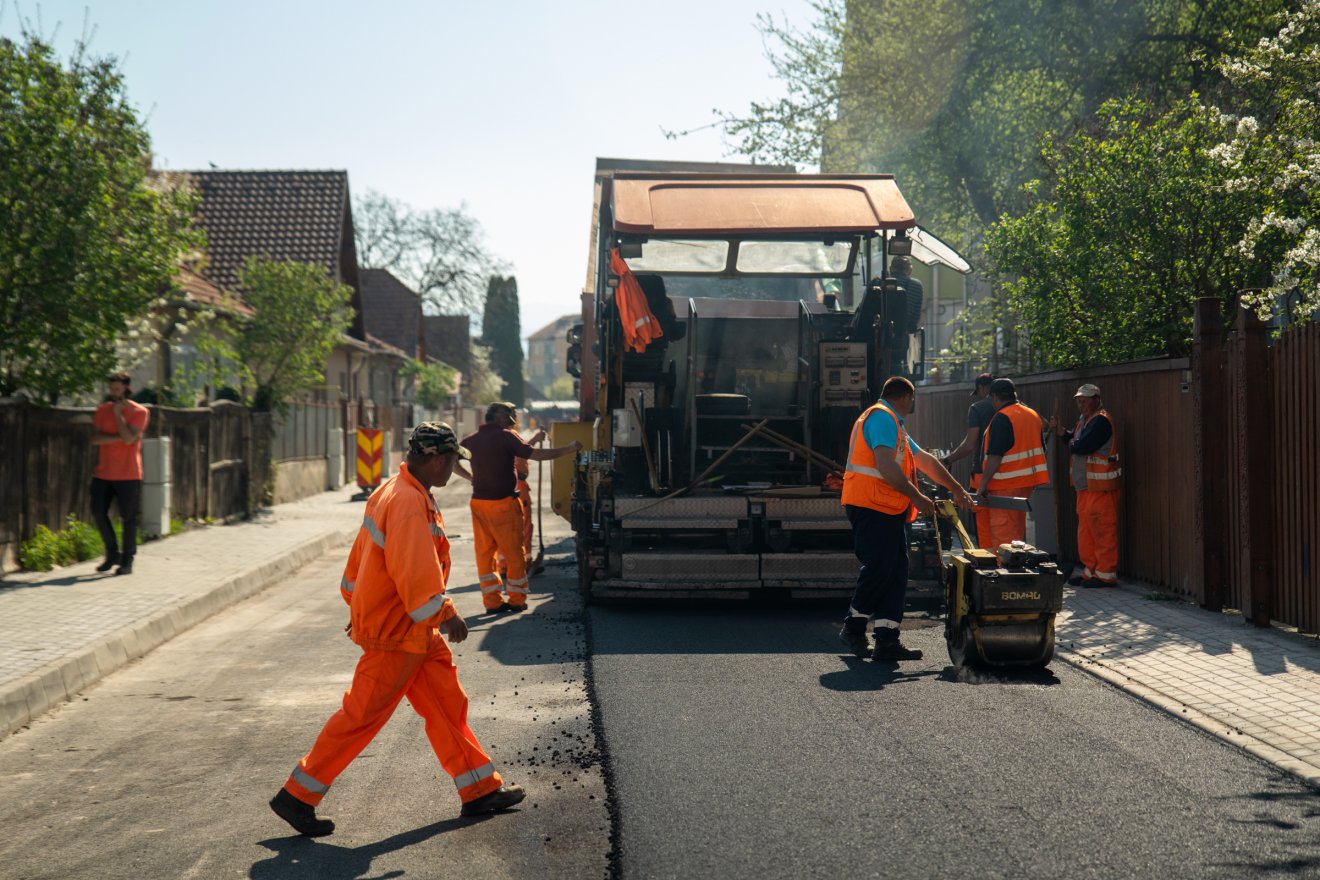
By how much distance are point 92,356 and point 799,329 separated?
638 centimetres

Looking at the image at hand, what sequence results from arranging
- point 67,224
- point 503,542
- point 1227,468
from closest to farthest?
1. point 1227,468
2. point 503,542
3. point 67,224

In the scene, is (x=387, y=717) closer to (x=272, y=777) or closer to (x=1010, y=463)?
(x=272, y=777)

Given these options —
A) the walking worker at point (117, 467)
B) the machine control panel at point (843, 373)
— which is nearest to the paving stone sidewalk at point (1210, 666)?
the machine control panel at point (843, 373)

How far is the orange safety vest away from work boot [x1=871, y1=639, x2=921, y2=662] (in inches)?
138

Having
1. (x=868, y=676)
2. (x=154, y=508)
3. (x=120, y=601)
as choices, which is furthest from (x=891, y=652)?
(x=154, y=508)

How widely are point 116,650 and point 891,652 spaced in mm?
4757

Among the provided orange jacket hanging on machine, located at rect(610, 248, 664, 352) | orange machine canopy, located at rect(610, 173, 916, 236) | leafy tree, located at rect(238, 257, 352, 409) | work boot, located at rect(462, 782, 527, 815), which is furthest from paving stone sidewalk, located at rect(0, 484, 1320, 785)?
leafy tree, located at rect(238, 257, 352, 409)

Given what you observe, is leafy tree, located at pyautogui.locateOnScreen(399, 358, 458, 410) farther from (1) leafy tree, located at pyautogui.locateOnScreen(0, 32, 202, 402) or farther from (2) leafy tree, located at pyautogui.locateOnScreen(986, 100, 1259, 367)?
(2) leafy tree, located at pyautogui.locateOnScreen(986, 100, 1259, 367)

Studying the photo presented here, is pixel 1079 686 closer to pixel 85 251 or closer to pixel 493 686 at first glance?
pixel 493 686

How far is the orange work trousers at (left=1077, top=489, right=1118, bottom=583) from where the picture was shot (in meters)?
10.5

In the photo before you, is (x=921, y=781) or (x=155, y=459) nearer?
(x=921, y=781)

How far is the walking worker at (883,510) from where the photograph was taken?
7.79 meters

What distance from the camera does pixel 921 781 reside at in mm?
5156

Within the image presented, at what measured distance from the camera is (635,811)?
15.8ft
